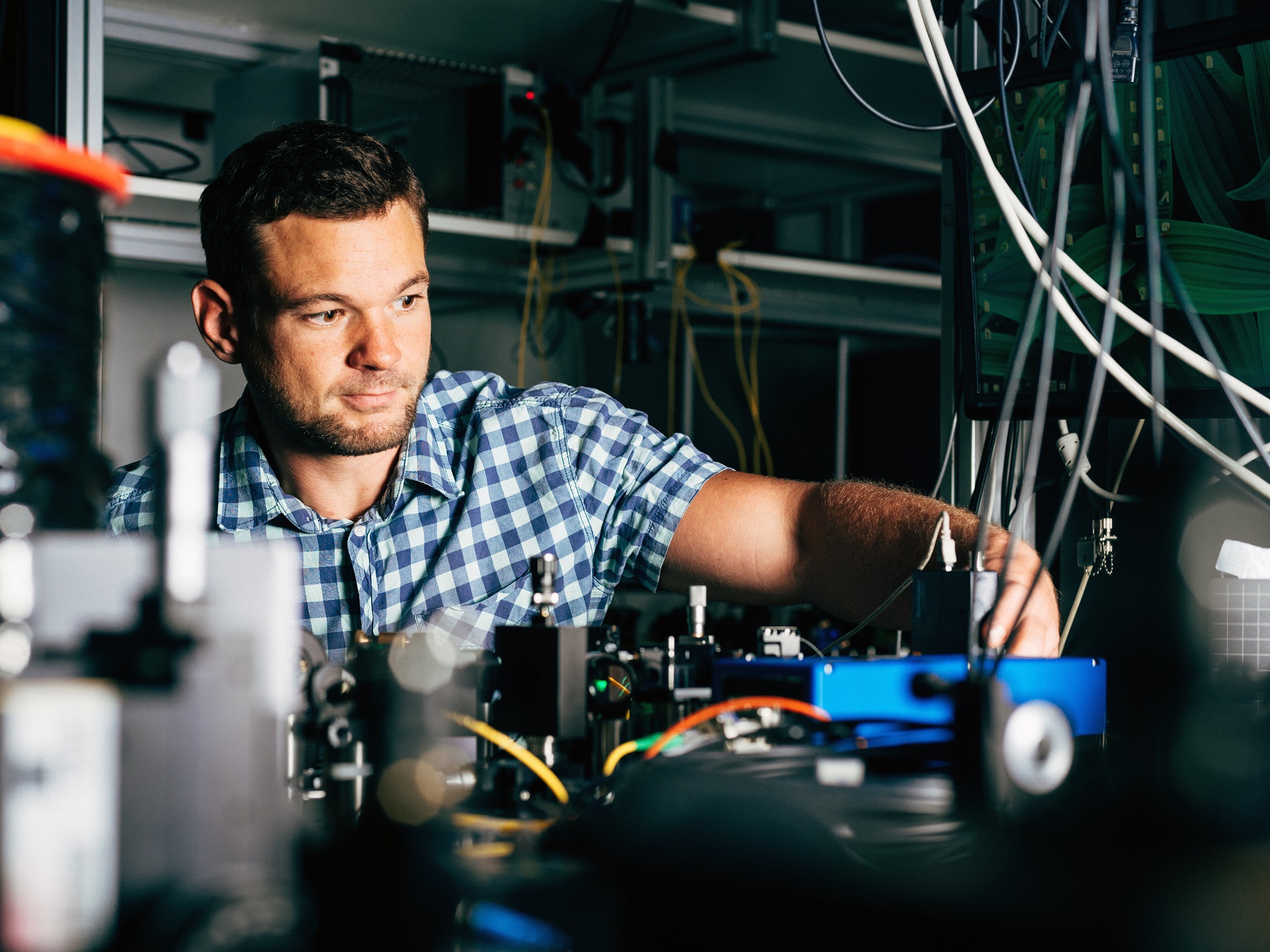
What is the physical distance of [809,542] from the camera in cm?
152

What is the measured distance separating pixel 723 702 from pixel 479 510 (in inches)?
35.0

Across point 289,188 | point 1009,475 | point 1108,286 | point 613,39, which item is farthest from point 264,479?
point 613,39

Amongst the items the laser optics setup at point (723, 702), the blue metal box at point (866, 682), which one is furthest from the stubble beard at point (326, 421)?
the blue metal box at point (866, 682)

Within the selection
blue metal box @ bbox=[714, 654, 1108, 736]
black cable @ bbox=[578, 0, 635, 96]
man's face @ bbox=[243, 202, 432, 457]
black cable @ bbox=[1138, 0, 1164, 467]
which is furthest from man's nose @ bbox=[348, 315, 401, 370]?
black cable @ bbox=[578, 0, 635, 96]

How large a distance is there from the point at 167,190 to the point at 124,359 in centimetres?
68

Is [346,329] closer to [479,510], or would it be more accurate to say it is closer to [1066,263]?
[479,510]

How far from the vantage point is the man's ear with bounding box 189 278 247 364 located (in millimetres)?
1583

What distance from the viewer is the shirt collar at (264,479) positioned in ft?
4.92

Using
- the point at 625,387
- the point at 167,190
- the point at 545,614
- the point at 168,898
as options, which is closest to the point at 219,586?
the point at 168,898

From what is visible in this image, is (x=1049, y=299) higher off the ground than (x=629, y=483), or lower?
higher

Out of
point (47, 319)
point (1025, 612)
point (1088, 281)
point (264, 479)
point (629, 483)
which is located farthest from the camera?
point (629, 483)

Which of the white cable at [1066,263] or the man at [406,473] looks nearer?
the white cable at [1066,263]

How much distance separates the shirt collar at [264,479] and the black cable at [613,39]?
1.03 m

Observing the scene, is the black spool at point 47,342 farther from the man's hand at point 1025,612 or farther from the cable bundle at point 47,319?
the man's hand at point 1025,612
